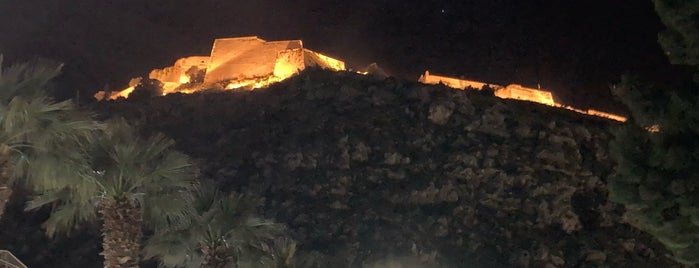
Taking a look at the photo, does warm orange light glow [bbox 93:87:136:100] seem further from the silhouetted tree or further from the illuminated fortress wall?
the silhouetted tree

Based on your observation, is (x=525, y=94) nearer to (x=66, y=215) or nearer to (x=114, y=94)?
(x=114, y=94)

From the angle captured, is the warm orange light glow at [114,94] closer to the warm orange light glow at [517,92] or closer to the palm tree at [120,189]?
the warm orange light glow at [517,92]

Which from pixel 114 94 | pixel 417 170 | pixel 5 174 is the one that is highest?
pixel 114 94

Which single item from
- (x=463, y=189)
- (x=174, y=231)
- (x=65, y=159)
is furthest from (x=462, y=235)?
(x=65, y=159)

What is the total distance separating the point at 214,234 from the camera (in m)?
16.9

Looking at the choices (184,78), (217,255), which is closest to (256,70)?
(184,78)

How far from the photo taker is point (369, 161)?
36469mm

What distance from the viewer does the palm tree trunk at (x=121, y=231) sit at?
16344 mm

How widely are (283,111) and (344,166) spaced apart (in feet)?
24.9

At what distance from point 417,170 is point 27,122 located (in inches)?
902

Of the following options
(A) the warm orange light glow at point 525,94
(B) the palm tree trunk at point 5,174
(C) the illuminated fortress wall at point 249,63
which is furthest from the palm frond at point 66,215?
(A) the warm orange light glow at point 525,94

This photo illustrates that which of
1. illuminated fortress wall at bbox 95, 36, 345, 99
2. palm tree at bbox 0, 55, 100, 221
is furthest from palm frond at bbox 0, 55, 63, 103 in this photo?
illuminated fortress wall at bbox 95, 36, 345, 99

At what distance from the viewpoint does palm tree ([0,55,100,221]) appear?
573 inches

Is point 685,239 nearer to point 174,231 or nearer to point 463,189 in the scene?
point 174,231
